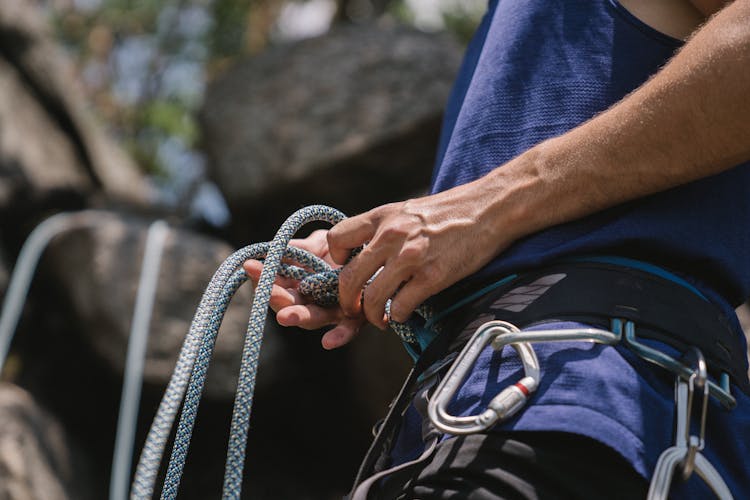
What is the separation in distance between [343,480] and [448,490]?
145 inches

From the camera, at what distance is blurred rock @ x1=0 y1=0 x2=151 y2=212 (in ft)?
13.4

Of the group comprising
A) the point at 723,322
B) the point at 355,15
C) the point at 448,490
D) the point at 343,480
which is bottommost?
the point at 343,480

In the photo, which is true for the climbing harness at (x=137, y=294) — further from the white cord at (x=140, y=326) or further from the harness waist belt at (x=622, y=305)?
the harness waist belt at (x=622, y=305)

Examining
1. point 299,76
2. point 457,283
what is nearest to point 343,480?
point 299,76

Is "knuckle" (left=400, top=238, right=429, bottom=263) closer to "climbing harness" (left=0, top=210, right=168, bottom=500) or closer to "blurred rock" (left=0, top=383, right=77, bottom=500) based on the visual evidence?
"climbing harness" (left=0, top=210, right=168, bottom=500)

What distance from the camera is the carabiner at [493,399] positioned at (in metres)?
0.72

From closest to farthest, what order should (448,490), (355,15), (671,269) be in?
(448,490) → (671,269) → (355,15)

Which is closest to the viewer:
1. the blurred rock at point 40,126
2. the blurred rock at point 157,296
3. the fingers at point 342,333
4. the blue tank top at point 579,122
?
the blue tank top at point 579,122

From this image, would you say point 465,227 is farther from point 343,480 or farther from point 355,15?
point 355,15

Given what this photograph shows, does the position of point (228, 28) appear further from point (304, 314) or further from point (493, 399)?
point (493, 399)

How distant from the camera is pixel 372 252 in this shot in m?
0.89

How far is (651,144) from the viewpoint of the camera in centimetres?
80

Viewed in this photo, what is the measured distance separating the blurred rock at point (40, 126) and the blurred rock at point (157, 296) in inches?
20.9

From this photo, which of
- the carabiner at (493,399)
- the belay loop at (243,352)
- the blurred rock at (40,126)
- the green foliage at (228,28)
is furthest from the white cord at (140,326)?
the green foliage at (228,28)
